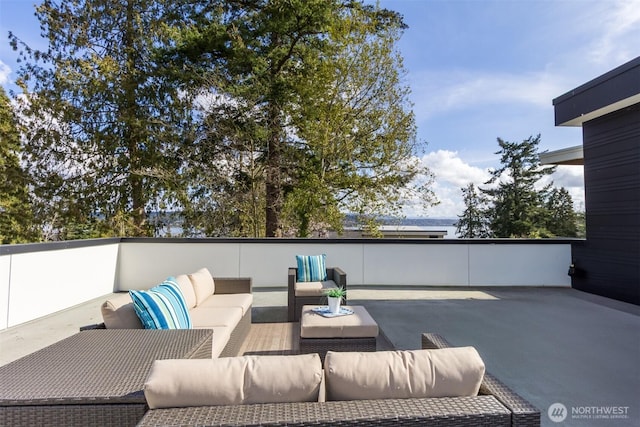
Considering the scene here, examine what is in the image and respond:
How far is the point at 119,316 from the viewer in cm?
247

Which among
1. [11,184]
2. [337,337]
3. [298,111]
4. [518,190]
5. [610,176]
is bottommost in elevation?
[337,337]

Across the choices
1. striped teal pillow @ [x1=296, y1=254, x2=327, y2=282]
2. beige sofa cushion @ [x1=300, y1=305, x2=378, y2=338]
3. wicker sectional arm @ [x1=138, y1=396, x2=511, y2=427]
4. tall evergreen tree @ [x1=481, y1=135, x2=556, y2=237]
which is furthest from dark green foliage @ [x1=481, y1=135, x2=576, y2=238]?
wicker sectional arm @ [x1=138, y1=396, x2=511, y2=427]

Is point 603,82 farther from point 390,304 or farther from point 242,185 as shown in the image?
point 242,185

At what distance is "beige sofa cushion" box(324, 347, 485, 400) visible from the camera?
128 cm

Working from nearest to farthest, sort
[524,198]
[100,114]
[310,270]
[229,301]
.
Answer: [229,301] → [310,270] → [100,114] → [524,198]

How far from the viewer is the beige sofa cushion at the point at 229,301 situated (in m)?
3.63

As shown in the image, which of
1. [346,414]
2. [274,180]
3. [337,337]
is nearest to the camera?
[346,414]

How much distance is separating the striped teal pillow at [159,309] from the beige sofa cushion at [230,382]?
1.34 metres

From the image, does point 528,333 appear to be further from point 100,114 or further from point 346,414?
point 100,114

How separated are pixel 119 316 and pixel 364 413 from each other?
2.07 meters

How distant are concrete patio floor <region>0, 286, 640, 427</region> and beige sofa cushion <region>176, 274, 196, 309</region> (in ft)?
4.49

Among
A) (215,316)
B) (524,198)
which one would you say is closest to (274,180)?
(215,316)

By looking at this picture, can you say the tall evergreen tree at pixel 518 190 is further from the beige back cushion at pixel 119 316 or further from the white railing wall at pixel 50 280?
the beige back cushion at pixel 119 316

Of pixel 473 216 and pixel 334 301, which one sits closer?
pixel 334 301
